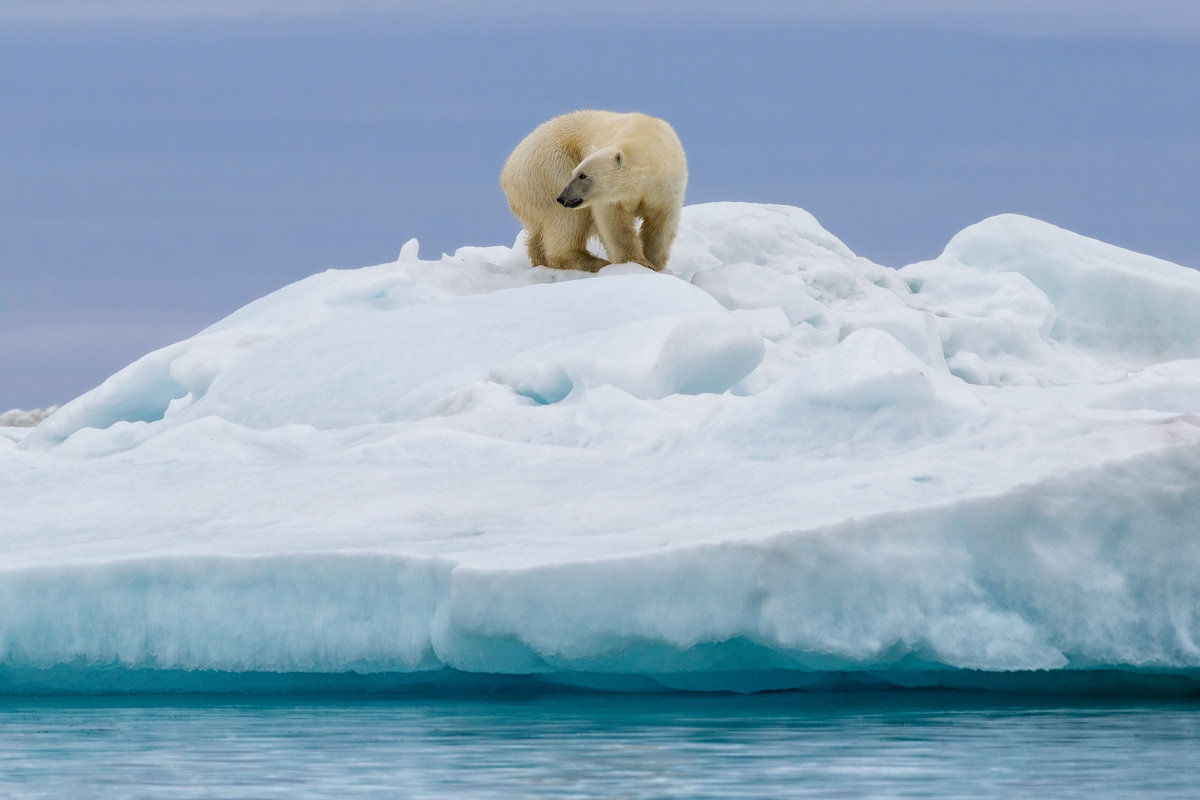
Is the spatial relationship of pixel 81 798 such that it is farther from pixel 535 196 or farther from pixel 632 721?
pixel 535 196

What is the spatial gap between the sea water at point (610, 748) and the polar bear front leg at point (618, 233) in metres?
6.66

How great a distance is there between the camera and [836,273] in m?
12.5

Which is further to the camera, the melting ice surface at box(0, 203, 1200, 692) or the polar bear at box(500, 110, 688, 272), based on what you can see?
the polar bear at box(500, 110, 688, 272)

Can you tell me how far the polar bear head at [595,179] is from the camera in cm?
1064

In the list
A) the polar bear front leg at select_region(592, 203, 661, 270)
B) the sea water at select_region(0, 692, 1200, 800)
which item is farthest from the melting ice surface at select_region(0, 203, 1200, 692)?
the polar bear front leg at select_region(592, 203, 661, 270)

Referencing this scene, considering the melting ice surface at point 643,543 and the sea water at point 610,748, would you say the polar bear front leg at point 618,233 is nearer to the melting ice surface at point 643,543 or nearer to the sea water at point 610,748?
the melting ice surface at point 643,543

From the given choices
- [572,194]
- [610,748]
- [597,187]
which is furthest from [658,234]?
[610,748]

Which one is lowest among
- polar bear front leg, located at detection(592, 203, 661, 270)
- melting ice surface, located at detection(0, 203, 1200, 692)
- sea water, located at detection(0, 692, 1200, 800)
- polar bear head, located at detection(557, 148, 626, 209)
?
sea water, located at detection(0, 692, 1200, 800)

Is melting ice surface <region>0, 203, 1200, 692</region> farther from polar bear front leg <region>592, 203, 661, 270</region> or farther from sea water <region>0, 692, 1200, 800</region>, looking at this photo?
polar bear front leg <region>592, 203, 661, 270</region>

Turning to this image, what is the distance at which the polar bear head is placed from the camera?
1064 cm

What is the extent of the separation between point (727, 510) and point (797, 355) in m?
5.23

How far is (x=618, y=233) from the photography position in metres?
11.3

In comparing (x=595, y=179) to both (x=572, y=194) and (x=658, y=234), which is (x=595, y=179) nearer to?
(x=572, y=194)

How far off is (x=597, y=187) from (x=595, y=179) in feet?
0.21
